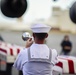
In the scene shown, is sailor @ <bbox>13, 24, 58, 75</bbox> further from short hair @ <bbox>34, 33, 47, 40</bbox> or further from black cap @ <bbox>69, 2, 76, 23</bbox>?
black cap @ <bbox>69, 2, 76, 23</bbox>

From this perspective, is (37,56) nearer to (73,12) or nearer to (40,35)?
(40,35)

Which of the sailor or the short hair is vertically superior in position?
the short hair

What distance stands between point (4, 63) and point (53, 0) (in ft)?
5.56

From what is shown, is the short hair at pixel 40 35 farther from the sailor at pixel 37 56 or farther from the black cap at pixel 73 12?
the black cap at pixel 73 12

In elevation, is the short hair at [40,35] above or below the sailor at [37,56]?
above

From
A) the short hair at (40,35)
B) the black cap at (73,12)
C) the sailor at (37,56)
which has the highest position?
the black cap at (73,12)

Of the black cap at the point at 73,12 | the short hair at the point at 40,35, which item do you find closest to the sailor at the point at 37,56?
the short hair at the point at 40,35

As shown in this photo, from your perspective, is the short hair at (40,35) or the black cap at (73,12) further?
the black cap at (73,12)

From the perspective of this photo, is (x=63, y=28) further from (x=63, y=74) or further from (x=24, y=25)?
(x=63, y=74)

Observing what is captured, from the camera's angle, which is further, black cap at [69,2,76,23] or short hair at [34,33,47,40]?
black cap at [69,2,76,23]

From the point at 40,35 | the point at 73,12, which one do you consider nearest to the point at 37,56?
the point at 40,35

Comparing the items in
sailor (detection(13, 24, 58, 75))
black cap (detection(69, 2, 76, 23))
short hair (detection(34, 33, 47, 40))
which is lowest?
sailor (detection(13, 24, 58, 75))

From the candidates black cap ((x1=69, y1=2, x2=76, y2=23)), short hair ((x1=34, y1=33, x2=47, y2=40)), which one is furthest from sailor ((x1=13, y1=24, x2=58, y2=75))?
black cap ((x1=69, y1=2, x2=76, y2=23))

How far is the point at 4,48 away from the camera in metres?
9.26
